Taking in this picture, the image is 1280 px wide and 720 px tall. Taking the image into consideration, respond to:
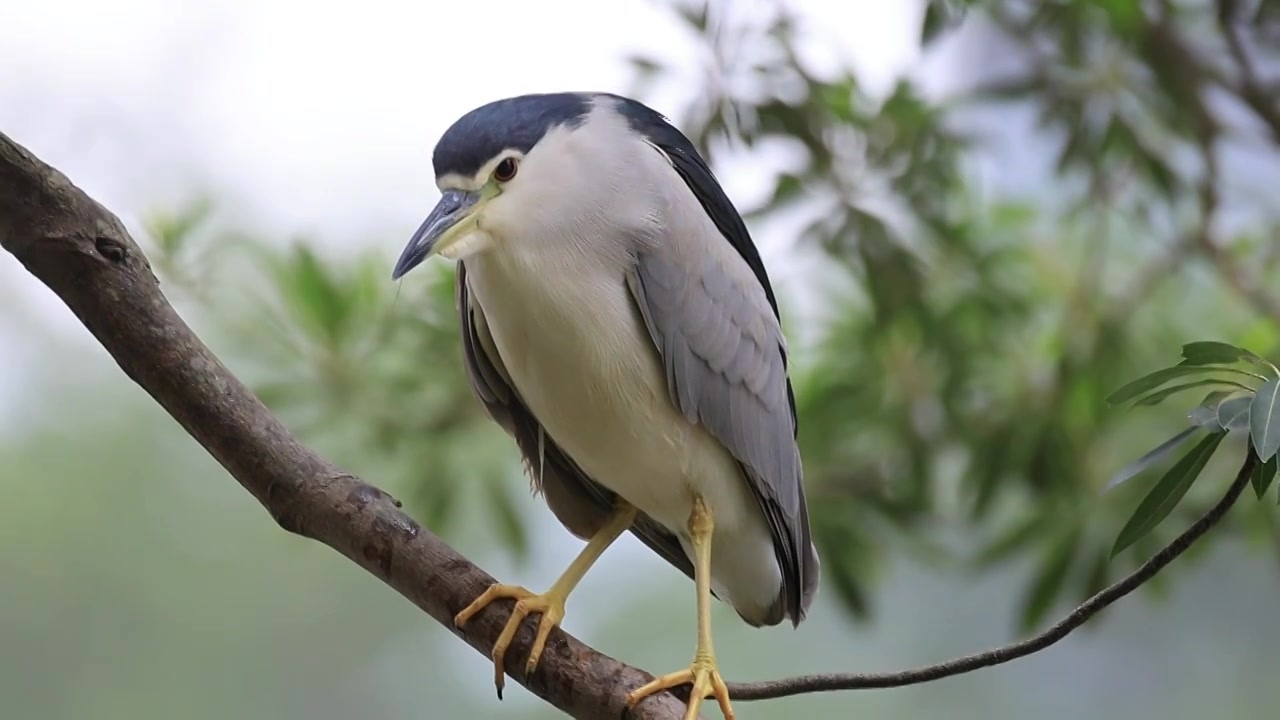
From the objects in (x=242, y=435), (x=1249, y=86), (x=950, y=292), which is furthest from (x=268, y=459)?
(x=1249, y=86)

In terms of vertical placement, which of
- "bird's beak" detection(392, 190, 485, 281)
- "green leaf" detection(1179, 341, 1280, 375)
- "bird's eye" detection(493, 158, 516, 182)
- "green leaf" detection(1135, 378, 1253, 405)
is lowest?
"green leaf" detection(1135, 378, 1253, 405)

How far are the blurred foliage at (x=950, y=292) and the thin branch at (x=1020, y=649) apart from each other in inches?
33.9

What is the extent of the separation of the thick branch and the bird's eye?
282mm

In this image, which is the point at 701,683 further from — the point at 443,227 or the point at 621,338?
the point at 443,227

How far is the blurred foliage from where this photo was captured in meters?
1.83

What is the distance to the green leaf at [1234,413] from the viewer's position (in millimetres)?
864

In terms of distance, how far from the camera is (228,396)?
108cm

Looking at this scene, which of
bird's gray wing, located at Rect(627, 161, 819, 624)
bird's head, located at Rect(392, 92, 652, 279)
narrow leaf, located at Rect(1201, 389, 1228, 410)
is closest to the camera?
narrow leaf, located at Rect(1201, 389, 1228, 410)

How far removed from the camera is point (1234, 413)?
871 mm

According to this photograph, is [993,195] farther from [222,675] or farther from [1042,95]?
[222,675]

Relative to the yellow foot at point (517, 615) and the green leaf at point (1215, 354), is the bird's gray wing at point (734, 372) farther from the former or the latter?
the green leaf at point (1215, 354)

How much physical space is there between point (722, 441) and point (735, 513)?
10cm

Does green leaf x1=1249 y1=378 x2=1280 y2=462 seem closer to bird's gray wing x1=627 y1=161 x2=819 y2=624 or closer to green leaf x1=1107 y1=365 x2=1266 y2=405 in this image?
green leaf x1=1107 y1=365 x2=1266 y2=405

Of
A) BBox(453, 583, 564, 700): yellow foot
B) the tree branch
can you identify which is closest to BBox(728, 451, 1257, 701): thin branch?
the tree branch
